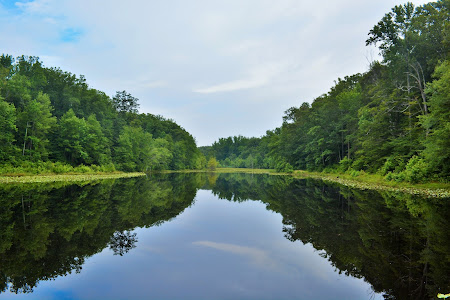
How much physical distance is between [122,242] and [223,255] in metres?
3.03

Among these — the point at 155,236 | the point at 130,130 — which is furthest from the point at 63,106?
the point at 155,236

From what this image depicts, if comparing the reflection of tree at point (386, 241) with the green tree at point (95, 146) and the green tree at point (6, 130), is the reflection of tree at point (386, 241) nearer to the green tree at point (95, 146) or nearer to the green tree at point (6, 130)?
the green tree at point (6, 130)

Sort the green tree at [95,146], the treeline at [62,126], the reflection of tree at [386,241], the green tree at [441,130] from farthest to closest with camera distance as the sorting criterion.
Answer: the green tree at [95,146], the treeline at [62,126], the green tree at [441,130], the reflection of tree at [386,241]

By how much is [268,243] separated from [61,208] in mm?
9867

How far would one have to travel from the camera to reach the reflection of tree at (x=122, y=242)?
278 inches

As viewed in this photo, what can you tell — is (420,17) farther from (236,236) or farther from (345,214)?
(236,236)

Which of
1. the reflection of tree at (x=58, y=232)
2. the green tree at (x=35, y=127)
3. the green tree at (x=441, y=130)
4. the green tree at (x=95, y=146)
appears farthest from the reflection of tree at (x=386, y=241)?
the green tree at (x=95, y=146)

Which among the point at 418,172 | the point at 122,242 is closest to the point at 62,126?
the point at 122,242

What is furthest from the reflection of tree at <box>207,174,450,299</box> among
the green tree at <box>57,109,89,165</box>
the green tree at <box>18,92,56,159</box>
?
the green tree at <box>57,109,89,165</box>

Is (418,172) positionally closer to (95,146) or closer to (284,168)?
(95,146)

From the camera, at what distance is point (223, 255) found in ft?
22.5

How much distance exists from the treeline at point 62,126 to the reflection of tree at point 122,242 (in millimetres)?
30416

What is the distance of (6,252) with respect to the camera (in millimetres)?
6465

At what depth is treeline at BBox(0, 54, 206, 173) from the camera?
35.6 meters
